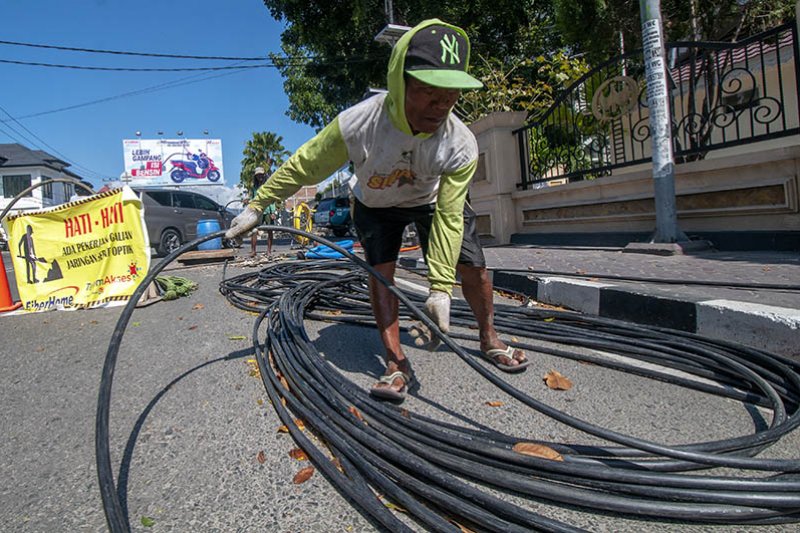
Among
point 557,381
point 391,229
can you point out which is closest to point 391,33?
point 391,229

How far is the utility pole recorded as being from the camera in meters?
5.53

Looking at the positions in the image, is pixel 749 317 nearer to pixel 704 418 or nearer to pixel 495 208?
pixel 704 418

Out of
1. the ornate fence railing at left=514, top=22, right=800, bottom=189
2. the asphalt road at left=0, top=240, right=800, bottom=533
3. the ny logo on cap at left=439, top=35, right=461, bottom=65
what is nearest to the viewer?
the asphalt road at left=0, top=240, right=800, bottom=533

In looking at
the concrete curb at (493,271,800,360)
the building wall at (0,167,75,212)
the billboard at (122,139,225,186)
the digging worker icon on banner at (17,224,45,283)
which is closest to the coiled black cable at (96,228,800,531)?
the concrete curb at (493,271,800,360)

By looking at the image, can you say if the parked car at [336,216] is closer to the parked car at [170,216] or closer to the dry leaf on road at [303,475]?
the parked car at [170,216]

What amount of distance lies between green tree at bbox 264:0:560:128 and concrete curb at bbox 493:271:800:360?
36.1 ft

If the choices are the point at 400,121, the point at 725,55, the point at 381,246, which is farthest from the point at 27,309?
the point at 725,55

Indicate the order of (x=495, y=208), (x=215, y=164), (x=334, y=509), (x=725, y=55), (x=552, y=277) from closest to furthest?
1. (x=334, y=509)
2. (x=552, y=277)
3. (x=725, y=55)
4. (x=495, y=208)
5. (x=215, y=164)

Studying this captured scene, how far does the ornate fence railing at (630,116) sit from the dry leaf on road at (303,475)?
572 cm

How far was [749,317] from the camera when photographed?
2748mm

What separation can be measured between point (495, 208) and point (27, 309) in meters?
6.77

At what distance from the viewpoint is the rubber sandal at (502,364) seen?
8.57ft

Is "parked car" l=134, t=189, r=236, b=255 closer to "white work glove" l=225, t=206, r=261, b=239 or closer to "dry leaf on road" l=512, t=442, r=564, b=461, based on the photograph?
"white work glove" l=225, t=206, r=261, b=239

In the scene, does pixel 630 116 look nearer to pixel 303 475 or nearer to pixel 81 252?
pixel 303 475
